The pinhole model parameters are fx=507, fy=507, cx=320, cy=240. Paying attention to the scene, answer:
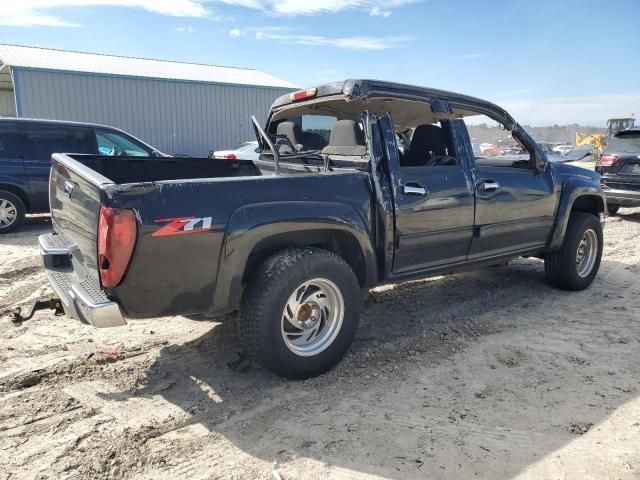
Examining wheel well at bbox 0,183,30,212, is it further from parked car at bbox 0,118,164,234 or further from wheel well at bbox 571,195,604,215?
wheel well at bbox 571,195,604,215

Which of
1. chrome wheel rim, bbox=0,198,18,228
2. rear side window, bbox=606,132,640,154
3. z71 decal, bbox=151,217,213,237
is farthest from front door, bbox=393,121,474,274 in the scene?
rear side window, bbox=606,132,640,154

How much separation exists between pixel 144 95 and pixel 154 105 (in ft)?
1.53

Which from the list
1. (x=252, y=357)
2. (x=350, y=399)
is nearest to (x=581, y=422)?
(x=350, y=399)

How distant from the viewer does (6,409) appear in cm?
300

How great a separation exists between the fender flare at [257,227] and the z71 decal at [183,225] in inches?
5.6

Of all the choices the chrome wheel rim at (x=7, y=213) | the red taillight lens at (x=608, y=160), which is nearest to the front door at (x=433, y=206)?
the chrome wheel rim at (x=7, y=213)

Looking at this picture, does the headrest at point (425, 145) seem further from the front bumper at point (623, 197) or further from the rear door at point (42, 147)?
the front bumper at point (623, 197)

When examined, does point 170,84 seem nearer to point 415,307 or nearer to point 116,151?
point 116,151

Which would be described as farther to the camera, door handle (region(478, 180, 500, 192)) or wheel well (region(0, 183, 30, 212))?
wheel well (region(0, 183, 30, 212))

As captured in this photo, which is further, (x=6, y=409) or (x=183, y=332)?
(x=183, y=332)

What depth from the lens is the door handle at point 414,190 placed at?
3.74m

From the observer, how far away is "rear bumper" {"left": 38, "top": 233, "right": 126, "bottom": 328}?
8.90ft

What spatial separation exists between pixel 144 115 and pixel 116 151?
391 inches

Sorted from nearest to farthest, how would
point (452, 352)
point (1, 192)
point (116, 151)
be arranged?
point (452, 352), point (1, 192), point (116, 151)
